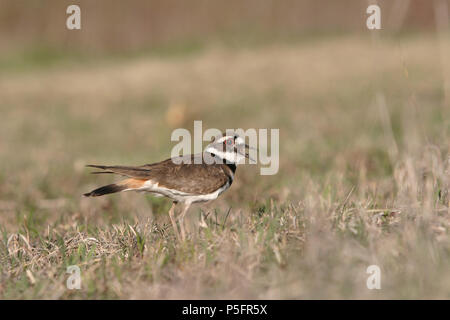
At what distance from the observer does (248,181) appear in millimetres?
7223

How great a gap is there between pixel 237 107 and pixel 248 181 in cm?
610

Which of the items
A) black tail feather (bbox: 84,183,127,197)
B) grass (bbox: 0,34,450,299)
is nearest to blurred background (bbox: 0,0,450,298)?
grass (bbox: 0,34,450,299)

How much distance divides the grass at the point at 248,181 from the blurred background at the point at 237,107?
3 cm

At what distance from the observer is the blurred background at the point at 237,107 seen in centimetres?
416

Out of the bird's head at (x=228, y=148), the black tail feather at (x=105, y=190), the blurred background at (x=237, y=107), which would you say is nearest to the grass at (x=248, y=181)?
the blurred background at (x=237, y=107)

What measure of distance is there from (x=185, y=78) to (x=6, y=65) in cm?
771

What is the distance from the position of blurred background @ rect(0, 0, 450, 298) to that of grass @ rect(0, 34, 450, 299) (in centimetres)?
3

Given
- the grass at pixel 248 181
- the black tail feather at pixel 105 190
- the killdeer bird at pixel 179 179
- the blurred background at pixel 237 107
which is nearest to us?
the grass at pixel 248 181

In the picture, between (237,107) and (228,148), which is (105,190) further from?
(237,107)

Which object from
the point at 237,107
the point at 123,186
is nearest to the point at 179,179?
the point at 123,186

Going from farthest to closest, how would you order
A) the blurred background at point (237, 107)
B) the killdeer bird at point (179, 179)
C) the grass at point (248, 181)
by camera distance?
the killdeer bird at point (179, 179) < the blurred background at point (237, 107) < the grass at point (248, 181)

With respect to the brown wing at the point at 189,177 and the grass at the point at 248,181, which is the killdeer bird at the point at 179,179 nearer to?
the brown wing at the point at 189,177
